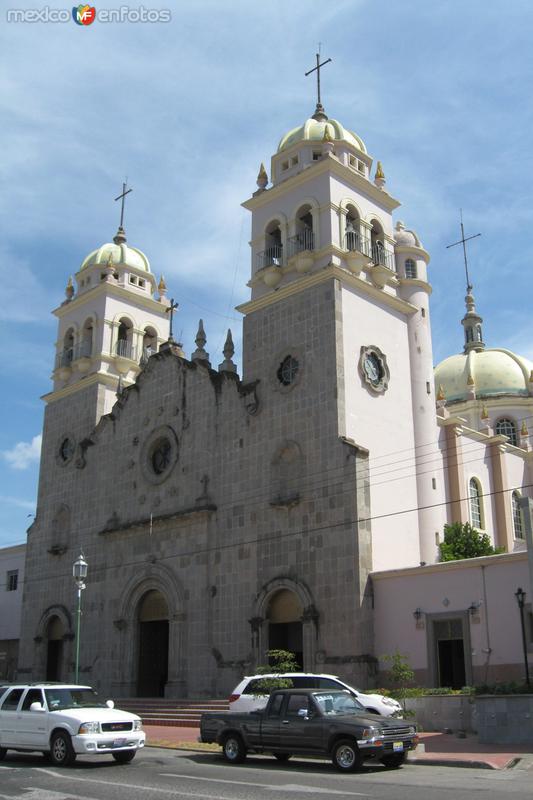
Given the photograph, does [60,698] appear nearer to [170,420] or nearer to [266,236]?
[170,420]

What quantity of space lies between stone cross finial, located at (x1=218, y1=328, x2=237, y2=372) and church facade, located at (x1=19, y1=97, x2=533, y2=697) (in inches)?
3.9

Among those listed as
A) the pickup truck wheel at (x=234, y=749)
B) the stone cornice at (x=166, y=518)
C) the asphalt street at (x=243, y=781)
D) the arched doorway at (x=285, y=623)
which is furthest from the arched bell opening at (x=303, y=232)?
the asphalt street at (x=243, y=781)

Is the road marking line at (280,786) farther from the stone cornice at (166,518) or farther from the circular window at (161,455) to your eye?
the circular window at (161,455)

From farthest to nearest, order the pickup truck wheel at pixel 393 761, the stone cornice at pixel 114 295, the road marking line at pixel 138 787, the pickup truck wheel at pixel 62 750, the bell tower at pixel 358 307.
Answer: the stone cornice at pixel 114 295 → the bell tower at pixel 358 307 → the pickup truck wheel at pixel 62 750 → the pickup truck wheel at pixel 393 761 → the road marking line at pixel 138 787

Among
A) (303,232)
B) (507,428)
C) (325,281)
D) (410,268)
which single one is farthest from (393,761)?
(507,428)

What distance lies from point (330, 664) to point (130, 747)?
1204cm

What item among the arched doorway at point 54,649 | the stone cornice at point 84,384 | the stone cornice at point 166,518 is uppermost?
the stone cornice at point 84,384

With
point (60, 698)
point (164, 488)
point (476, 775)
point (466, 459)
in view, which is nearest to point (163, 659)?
point (164, 488)

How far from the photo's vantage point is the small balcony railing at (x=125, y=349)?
44.2m

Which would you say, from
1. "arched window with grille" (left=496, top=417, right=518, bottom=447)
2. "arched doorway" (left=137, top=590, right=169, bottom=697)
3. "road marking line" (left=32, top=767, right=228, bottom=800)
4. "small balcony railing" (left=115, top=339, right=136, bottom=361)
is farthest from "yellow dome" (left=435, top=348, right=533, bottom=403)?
"road marking line" (left=32, top=767, right=228, bottom=800)

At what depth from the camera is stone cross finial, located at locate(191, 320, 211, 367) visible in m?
36.7

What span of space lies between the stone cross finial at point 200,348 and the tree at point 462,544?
12.2 meters

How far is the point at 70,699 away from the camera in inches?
688

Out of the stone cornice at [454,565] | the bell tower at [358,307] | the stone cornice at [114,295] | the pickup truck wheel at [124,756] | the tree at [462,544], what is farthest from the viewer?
the stone cornice at [114,295]
